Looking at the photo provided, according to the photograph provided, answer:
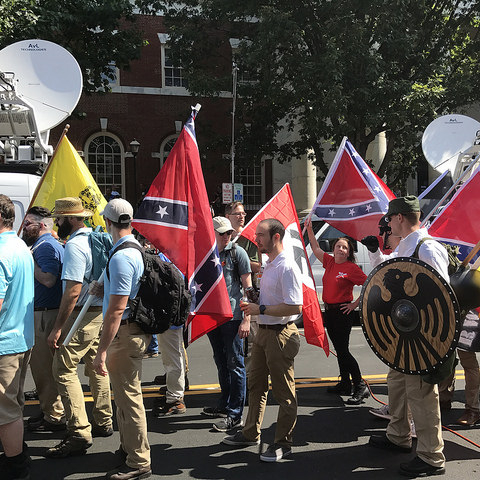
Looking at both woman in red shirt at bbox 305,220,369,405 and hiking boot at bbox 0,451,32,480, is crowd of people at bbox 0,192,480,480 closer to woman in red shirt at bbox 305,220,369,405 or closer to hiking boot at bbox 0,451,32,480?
hiking boot at bbox 0,451,32,480

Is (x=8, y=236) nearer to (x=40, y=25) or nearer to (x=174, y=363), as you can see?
(x=174, y=363)

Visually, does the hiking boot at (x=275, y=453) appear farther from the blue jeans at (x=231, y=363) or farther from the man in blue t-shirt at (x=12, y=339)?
the man in blue t-shirt at (x=12, y=339)

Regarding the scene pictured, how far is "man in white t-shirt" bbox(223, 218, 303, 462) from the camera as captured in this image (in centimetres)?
403

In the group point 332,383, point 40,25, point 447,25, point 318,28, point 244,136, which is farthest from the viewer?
point 244,136

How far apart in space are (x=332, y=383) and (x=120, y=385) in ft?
10.2

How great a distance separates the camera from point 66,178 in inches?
222

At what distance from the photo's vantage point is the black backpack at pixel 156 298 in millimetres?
3748

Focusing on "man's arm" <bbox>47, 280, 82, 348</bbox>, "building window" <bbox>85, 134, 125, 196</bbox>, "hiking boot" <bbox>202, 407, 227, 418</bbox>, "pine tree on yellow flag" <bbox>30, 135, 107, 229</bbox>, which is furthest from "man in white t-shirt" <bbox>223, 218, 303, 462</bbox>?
"building window" <bbox>85, 134, 125, 196</bbox>

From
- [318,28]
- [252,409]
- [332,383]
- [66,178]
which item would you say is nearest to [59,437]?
[252,409]

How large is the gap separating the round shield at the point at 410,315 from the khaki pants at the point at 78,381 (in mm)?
2216

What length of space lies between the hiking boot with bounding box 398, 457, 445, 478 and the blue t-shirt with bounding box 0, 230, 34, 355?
278 cm

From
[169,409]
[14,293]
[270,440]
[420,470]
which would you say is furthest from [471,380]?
[14,293]

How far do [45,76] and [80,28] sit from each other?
8.74m

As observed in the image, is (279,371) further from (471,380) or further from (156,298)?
(471,380)
